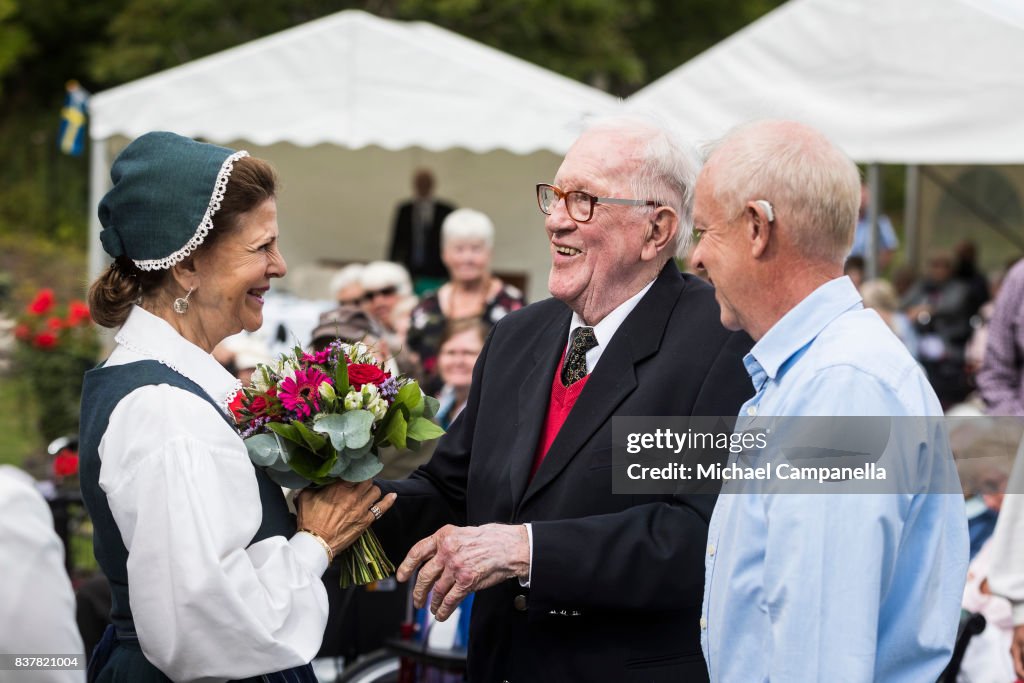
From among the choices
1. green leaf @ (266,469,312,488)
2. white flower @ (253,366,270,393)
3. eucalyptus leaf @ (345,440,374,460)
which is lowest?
green leaf @ (266,469,312,488)

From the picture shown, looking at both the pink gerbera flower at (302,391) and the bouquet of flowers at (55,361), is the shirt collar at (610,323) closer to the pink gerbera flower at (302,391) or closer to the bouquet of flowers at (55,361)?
the pink gerbera flower at (302,391)

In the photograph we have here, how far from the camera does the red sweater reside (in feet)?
9.84

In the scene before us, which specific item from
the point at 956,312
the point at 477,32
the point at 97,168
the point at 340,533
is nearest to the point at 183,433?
the point at 340,533

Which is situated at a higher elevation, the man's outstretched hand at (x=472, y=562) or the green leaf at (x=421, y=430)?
the green leaf at (x=421, y=430)

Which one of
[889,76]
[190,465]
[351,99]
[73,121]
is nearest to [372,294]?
[351,99]

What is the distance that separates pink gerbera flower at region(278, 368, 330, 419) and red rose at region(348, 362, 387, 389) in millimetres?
60

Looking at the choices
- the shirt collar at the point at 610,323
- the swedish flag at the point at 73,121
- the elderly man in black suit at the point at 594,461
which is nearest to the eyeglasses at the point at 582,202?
the elderly man in black suit at the point at 594,461

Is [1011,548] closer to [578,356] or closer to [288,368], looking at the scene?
[578,356]

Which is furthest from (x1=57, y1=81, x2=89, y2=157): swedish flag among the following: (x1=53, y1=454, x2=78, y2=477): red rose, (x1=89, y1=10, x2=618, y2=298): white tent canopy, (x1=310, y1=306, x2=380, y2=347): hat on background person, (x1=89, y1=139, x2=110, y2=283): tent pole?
(x1=310, y1=306, x2=380, y2=347): hat on background person

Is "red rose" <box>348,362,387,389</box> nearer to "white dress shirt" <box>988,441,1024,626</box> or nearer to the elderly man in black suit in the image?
the elderly man in black suit

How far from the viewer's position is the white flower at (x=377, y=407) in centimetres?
286

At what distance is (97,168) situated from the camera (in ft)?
31.3

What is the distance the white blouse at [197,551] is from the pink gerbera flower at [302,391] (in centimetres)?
17

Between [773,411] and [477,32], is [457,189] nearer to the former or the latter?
[477,32]
